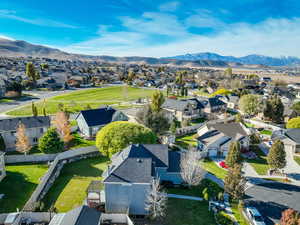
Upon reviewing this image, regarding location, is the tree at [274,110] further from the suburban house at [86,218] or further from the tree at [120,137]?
the suburban house at [86,218]

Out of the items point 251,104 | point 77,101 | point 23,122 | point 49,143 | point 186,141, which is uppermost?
point 251,104

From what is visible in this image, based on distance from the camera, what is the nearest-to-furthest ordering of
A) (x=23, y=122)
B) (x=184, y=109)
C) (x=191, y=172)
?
1. (x=191, y=172)
2. (x=23, y=122)
3. (x=184, y=109)

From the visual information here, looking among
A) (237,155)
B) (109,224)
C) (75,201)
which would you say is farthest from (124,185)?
(237,155)

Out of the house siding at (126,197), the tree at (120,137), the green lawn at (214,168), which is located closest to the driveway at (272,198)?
the green lawn at (214,168)

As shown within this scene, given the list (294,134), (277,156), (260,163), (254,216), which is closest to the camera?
(254,216)

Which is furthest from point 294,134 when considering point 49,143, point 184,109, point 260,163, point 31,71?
point 31,71

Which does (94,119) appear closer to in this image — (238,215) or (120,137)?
(120,137)
